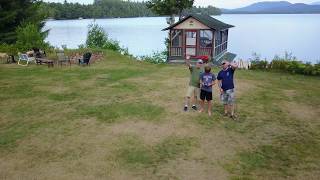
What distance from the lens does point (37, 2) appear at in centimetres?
4494

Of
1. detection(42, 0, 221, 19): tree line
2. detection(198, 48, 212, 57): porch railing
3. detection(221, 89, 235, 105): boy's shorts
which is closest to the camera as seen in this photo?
detection(221, 89, 235, 105): boy's shorts

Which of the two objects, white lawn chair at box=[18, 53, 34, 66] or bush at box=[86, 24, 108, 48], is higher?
bush at box=[86, 24, 108, 48]

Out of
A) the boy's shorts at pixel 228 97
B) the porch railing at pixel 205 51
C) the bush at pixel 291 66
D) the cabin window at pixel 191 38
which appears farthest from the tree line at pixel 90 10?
the boy's shorts at pixel 228 97

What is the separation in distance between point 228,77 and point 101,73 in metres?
10.0

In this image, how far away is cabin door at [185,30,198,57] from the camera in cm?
2912

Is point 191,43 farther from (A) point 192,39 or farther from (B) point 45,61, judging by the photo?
(B) point 45,61

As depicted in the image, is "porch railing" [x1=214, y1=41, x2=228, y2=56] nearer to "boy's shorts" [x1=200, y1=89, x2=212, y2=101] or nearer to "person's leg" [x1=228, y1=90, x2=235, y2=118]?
"boy's shorts" [x1=200, y1=89, x2=212, y2=101]

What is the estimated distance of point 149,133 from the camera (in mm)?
10047

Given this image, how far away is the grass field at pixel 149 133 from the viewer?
311 inches

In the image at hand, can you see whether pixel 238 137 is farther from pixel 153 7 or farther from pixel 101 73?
pixel 153 7

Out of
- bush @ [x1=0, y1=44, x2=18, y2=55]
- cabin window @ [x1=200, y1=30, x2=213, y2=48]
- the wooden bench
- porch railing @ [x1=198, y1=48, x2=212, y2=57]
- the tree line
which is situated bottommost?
the wooden bench

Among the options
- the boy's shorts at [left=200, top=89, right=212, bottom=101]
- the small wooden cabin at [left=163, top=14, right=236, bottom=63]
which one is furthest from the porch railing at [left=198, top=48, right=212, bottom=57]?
the boy's shorts at [left=200, top=89, right=212, bottom=101]

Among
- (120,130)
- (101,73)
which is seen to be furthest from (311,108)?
(101,73)

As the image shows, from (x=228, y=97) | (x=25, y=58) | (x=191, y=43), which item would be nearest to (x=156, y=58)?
(x=191, y=43)
